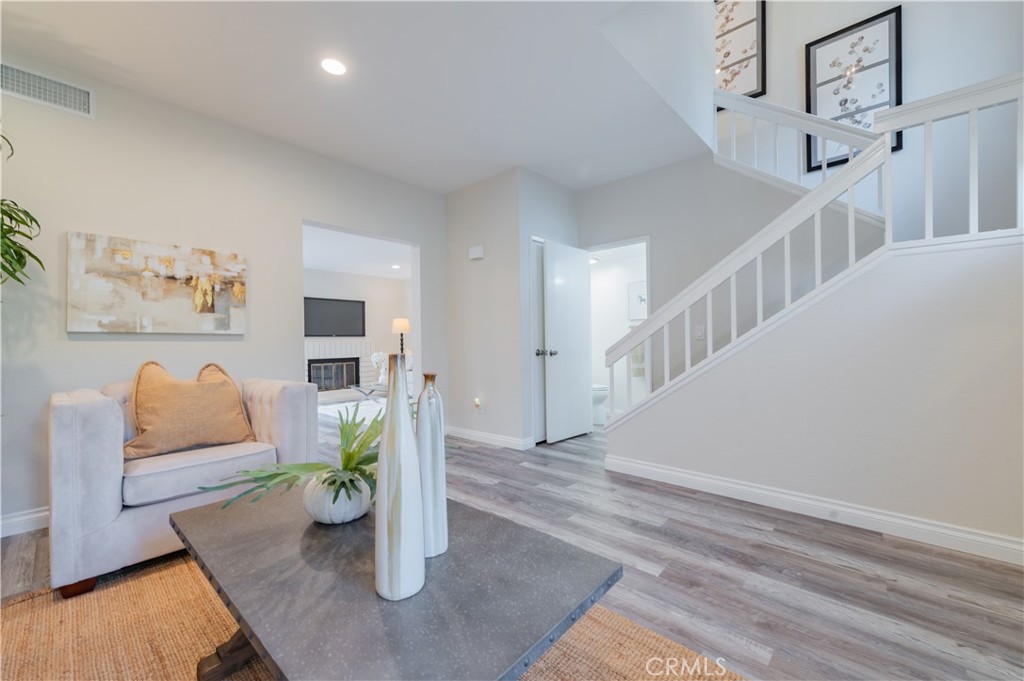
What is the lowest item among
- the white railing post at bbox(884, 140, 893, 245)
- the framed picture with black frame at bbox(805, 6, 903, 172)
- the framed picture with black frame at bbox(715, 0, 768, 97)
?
the white railing post at bbox(884, 140, 893, 245)

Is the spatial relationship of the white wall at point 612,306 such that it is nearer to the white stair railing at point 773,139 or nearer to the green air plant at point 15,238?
the white stair railing at point 773,139

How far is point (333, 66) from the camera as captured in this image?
232 cm

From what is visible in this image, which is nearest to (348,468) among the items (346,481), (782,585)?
(346,481)

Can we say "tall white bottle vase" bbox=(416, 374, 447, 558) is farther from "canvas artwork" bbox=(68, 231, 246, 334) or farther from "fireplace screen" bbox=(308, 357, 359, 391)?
"fireplace screen" bbox=(308, 357, 359, 391)

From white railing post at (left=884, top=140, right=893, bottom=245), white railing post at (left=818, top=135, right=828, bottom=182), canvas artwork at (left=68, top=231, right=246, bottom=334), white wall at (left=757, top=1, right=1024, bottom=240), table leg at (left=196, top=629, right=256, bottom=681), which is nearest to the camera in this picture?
table leg at (left=196, top=629, right=256, bottom=681)

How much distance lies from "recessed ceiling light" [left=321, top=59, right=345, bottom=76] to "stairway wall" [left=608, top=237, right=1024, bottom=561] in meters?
2.90

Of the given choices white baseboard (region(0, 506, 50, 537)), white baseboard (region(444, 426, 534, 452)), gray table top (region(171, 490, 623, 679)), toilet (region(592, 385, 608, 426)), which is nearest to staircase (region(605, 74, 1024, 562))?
white baseboard (region(444, 426, 534, 452))

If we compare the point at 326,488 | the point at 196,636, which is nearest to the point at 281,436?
the point at 196,636

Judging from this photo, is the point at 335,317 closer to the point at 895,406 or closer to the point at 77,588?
the point at 77,588

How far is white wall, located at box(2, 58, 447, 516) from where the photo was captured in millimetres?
2193

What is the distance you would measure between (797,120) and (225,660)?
14.5ft

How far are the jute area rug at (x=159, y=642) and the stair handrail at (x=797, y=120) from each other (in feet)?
11.1

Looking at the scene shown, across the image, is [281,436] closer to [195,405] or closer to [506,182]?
[195,405]

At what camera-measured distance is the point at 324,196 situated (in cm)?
340
